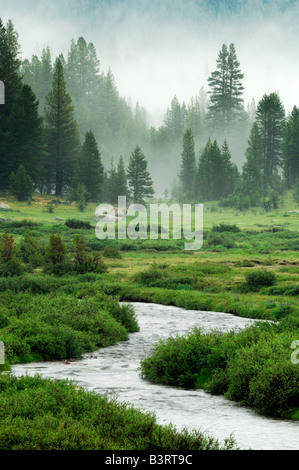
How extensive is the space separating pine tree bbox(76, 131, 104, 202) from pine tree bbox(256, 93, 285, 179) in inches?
1250

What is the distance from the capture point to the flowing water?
7.22 m

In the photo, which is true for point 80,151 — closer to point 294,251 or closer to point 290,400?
point 294,251

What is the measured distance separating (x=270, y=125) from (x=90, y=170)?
37198 millimetres

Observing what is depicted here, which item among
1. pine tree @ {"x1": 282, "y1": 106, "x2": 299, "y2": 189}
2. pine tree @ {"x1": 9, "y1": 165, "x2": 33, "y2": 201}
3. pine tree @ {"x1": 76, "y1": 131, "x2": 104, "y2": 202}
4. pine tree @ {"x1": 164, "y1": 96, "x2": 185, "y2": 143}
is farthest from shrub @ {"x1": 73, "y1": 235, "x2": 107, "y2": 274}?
pine tree @ {"x1": 164, "y1": 96, "x2": 185, "y2": 143}

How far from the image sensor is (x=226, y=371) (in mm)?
10336

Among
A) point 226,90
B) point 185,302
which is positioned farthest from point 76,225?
point 226,90

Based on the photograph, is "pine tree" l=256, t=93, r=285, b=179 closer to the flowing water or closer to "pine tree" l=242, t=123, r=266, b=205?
"pine tree" l=242, t=123, r=266, b=205

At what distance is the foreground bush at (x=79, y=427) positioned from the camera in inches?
244

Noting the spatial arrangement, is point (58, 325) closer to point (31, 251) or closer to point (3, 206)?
point (31, 251)

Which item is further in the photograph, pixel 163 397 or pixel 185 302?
pixel 185 302

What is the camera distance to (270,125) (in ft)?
307

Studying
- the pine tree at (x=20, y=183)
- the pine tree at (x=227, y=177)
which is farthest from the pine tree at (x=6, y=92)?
the pine tree at (x=227, y=177)

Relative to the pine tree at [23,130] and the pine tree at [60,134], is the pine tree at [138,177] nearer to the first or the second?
the pine tree at [60,134]

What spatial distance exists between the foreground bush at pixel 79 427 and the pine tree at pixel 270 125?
85.8m
